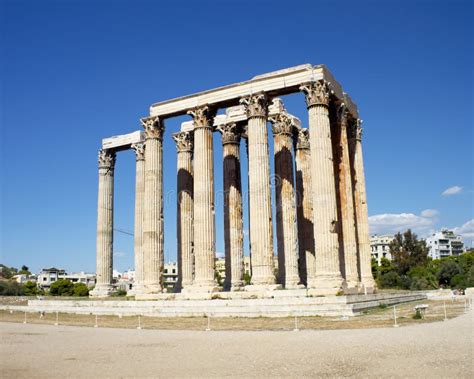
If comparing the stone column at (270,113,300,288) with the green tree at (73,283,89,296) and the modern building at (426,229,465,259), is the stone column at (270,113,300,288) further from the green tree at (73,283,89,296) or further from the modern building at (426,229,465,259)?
the modern building at (426,229,465,259)

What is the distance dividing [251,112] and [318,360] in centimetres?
2306

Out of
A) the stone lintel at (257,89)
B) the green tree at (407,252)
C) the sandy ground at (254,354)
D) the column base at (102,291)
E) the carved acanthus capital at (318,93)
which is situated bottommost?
the sandy ground at (254,354)

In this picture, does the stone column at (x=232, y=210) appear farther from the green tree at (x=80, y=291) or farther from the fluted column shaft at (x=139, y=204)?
the green tree at (x=80, y=291)

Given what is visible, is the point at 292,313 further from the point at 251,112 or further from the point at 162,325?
the point at 251,112

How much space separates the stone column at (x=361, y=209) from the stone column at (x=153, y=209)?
14530 millimetres

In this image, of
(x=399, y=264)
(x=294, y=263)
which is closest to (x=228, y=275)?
(x=294, y=263)

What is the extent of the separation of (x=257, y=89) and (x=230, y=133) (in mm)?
7446

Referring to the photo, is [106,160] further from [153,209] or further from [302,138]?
[302,138]

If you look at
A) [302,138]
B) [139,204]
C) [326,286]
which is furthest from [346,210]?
[139,204]

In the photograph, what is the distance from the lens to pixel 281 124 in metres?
39.3

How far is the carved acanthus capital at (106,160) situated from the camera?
1897 inches

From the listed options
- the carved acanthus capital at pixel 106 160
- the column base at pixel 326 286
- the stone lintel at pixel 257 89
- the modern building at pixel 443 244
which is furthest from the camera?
the modern building at pixel 443 244

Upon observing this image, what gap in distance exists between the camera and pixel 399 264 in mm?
88875

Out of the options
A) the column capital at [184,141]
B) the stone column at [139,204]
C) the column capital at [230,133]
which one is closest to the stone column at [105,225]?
the stone column at [139,204]
